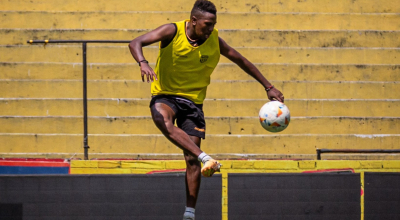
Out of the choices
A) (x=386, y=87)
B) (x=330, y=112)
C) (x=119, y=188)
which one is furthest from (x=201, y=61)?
(x=386, y=87)

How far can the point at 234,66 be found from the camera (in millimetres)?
8508

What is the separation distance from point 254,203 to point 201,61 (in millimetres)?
2333

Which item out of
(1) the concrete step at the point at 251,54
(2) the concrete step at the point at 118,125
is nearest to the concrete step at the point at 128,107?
(2) the concrete step at the point at 118,125

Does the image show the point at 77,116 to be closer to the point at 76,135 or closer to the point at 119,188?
the point at 76,135

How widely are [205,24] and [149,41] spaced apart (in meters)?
0.51

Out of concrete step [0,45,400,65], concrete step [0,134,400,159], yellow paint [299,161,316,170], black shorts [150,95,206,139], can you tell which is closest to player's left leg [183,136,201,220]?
black shorts [150,95,206,139]

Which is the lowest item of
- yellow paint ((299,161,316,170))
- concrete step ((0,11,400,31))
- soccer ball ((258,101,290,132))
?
yellow paint ((299,161,316,170))

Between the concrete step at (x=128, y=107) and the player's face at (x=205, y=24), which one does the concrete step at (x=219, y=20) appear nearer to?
the concrete step at (x=128, y=107)

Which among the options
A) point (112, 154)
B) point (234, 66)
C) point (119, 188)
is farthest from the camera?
point (234, 66)

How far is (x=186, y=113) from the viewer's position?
527 cm

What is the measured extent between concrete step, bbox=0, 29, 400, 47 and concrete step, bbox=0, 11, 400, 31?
13 centimetres

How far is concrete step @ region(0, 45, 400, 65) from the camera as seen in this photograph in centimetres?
856

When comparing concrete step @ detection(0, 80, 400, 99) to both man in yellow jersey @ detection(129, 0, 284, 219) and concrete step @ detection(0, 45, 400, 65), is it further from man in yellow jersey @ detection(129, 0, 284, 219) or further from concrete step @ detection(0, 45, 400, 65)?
man in yellow jersey @ detection(129, 0, 284, 219)

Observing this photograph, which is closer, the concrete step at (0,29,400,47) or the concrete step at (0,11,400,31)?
the concrete step at (0,29,400,47)
